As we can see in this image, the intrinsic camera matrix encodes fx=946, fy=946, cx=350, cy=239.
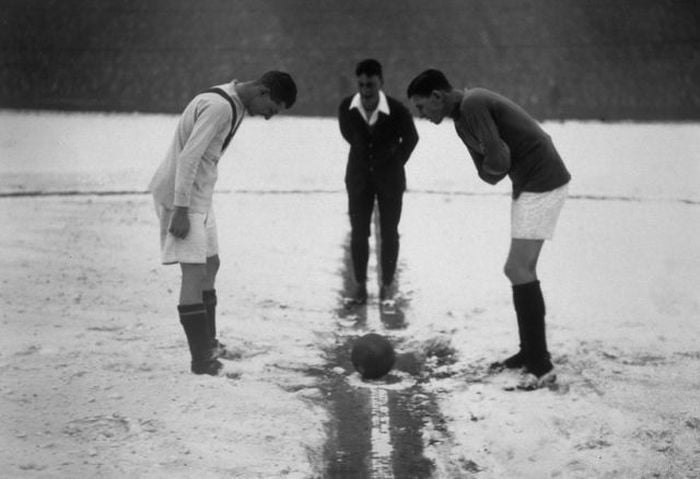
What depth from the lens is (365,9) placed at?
2061 cm

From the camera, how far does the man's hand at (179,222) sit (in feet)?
15.8

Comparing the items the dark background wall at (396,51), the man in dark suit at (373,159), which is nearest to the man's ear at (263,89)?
the man in dark suit at (373,159)

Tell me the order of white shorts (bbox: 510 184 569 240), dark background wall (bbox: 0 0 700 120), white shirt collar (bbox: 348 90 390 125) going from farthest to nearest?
dark background wall (bbox: 0 0 700 120)
white shirt collar (bbox: 348 90 390 125)
white shorts (bbox: 510 184 569 240)

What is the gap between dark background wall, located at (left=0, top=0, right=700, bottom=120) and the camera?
1869 cm

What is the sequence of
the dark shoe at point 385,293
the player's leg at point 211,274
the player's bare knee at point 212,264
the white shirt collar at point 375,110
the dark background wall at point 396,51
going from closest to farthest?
1. the player's leg at point 211,274
2. the player's bare knee at point 212,264
3. the white shirt collar at point 375,110
4. the dark shoe at point 385,293
5. the dark background wall at point 396,51

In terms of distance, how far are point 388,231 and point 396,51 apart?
1401 centimetres

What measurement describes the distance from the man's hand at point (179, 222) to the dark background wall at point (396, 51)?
13945mm

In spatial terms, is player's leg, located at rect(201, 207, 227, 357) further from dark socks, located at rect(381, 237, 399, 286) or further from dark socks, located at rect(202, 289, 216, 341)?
dark socks, located at rect(381, 237, 399, 286)

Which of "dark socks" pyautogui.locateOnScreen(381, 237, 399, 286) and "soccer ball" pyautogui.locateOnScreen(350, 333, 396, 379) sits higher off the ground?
"dark socks" pyautogui.locateOnScreen(381, 237, 399, 286)

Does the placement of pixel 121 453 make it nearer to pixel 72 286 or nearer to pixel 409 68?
pixel 72 286

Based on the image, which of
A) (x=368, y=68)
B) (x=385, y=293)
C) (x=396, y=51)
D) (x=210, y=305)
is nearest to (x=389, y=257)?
(x=385, y=293)

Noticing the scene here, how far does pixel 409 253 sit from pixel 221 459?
539 cm

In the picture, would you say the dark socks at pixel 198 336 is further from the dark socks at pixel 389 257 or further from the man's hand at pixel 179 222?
the dark socks at pixel 389 257

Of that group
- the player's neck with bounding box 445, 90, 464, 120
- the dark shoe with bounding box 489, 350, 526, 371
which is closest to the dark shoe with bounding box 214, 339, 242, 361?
the dark shoe with bounding box 489, 350, 526, 371
